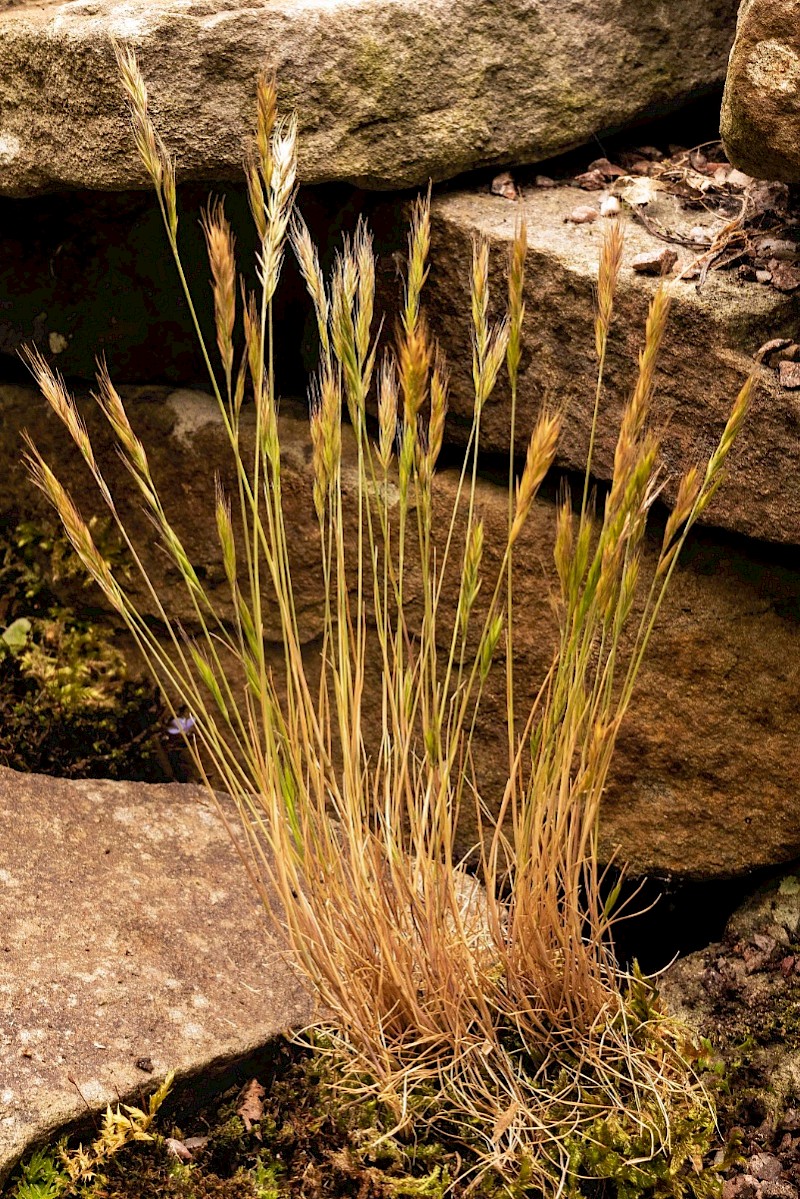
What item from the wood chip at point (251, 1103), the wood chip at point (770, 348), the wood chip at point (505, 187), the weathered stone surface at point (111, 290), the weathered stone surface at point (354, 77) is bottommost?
the wood chip at point (251, 1103)

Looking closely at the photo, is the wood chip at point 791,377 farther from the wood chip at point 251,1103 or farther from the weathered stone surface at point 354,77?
the wood chip at point 251,1103

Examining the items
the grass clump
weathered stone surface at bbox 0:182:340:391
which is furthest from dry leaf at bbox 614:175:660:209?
weathered stone surface at bbox 0:182:340:391

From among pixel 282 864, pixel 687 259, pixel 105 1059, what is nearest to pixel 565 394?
pixel 687 259

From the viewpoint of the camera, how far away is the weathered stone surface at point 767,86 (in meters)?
1.76

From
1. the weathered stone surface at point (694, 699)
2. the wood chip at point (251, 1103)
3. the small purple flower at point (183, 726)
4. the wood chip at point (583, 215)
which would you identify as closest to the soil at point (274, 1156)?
the wood chip at point (251, 1103)

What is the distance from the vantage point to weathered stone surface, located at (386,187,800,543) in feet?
6.61

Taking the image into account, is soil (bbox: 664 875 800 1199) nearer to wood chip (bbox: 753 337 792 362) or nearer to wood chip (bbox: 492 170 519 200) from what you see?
wood chip (bbox: 753 337 792 362)

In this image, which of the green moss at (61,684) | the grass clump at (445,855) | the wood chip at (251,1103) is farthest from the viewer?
the green moss at (61,684)

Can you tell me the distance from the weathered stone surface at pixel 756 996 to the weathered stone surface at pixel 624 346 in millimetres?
749

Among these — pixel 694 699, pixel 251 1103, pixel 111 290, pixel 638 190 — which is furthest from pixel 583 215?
pixel 251 1103

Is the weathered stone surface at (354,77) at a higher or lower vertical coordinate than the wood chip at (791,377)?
higher

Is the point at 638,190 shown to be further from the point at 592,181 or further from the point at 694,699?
the point at 694,699

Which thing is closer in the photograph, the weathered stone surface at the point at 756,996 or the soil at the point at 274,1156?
the soil at the point at 274,1156

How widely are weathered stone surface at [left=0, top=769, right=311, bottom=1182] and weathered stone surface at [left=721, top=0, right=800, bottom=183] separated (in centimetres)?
146
